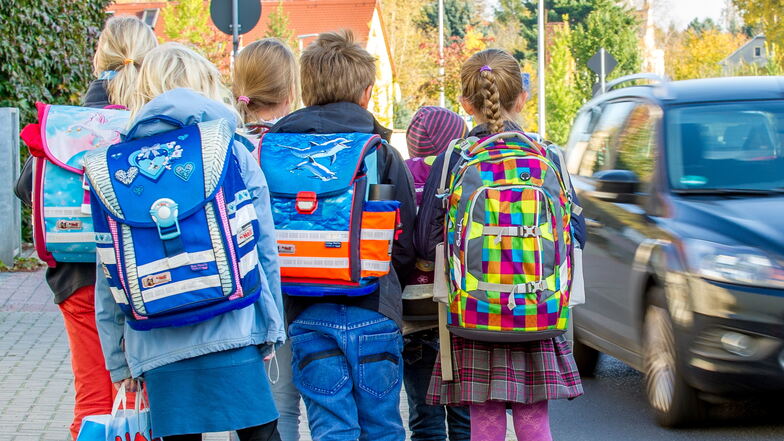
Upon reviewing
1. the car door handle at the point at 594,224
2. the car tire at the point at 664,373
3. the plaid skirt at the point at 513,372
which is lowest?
the car tire at the point at 664,373

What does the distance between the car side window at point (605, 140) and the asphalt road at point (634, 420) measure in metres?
1.48

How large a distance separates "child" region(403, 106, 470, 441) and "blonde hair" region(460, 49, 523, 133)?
→ 1.32 feet

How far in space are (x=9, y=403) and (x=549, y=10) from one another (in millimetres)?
74799

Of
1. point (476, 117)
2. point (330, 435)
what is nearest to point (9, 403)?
point (330, 435)

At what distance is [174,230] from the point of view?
11.0 feet

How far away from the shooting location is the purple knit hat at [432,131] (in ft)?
15.9

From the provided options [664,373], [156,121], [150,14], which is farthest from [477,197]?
[150,14]

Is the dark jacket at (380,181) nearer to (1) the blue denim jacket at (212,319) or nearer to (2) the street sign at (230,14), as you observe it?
(1) the blue denim jacket at (212,319)

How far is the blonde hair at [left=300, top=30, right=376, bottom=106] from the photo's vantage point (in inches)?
166

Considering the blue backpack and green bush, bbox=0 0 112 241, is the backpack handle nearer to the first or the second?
the blue backpack

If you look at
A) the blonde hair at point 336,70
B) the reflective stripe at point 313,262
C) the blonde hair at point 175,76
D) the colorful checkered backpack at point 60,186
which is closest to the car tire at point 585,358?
the blonde hair at point 336,70

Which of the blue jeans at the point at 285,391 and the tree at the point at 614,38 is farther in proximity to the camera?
the tree at the point at 614,38

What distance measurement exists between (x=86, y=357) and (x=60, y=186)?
667 mm

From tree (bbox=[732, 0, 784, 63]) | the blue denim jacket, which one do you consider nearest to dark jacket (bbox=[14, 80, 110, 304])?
the blue denim jacket
